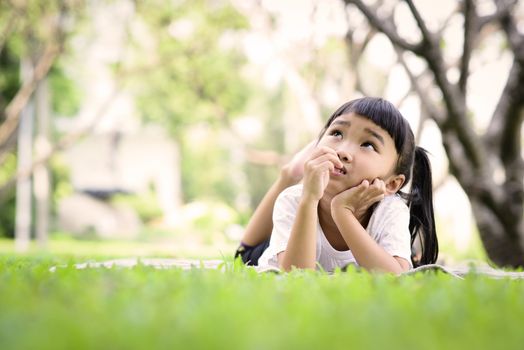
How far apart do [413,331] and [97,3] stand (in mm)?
12532

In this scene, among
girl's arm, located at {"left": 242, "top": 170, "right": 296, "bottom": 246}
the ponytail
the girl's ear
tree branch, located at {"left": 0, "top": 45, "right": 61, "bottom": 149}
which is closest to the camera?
the girl's ear

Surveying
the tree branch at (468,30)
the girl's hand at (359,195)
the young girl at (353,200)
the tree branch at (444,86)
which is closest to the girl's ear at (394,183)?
the young girl at (353,200)

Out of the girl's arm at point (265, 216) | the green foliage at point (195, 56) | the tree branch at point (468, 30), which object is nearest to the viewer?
the girl's arm at point (265, 216)

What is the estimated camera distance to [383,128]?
10.8 ft

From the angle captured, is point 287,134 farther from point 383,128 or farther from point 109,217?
point 383,128

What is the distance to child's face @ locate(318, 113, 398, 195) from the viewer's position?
3195 millimetres

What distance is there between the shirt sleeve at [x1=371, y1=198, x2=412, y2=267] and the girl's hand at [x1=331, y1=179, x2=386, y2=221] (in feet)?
0.44

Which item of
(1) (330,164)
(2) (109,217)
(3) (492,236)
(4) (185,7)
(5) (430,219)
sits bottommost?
(2) (109,217)

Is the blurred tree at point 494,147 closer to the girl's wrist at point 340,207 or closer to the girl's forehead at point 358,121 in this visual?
the girl's forehead at point 358,121

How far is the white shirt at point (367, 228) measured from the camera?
3.20 m

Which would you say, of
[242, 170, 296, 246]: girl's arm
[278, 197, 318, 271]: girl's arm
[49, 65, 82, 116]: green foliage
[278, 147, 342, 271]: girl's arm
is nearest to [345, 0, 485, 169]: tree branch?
[242, 170, 296, 246]: girl's arm

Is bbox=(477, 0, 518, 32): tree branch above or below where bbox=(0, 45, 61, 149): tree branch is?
above

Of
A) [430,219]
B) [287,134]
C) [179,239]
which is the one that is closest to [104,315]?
[430,219]

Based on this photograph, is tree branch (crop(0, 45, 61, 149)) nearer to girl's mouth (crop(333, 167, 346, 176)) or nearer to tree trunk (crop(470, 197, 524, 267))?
tree trunk (crop(470, 197, 524, 267))
